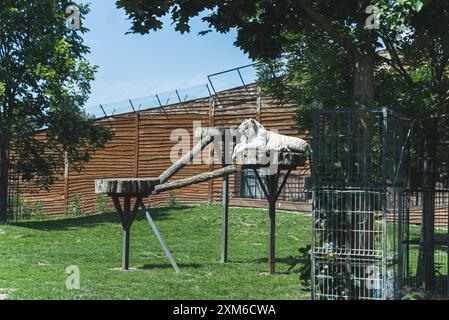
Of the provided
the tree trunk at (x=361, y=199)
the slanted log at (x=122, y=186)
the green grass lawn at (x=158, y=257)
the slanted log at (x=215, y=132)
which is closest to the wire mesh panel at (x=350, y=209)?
the tree trunk at (x=361, y=199)

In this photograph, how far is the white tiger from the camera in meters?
11.0

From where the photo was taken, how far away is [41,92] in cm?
2011

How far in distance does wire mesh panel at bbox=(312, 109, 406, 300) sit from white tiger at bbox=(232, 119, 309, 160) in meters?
3.42

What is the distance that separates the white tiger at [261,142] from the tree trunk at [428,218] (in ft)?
6.60

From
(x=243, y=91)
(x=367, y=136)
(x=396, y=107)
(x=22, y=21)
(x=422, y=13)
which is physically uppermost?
(x=22, y=21)

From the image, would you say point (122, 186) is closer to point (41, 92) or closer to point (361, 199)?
point (361, 199)

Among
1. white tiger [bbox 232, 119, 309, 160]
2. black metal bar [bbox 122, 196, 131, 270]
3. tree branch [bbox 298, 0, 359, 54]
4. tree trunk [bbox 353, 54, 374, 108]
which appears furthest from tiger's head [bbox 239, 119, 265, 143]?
tree branch [bbox 298, 0, 359, 54]

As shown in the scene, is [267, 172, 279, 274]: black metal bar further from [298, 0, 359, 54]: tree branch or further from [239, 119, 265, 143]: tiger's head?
[298, 0, 359, 54]: tree branch

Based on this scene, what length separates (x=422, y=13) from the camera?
7.85 meters

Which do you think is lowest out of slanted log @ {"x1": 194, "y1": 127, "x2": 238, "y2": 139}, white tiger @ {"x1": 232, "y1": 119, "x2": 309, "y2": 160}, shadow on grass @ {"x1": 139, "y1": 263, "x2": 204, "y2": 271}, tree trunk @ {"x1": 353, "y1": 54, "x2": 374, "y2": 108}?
shadow on grass @ {"x1": 139, "y1": 263, "x2": 204, "y2": 271}

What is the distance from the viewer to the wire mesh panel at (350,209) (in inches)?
281

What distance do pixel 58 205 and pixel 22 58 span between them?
19.1 ft
